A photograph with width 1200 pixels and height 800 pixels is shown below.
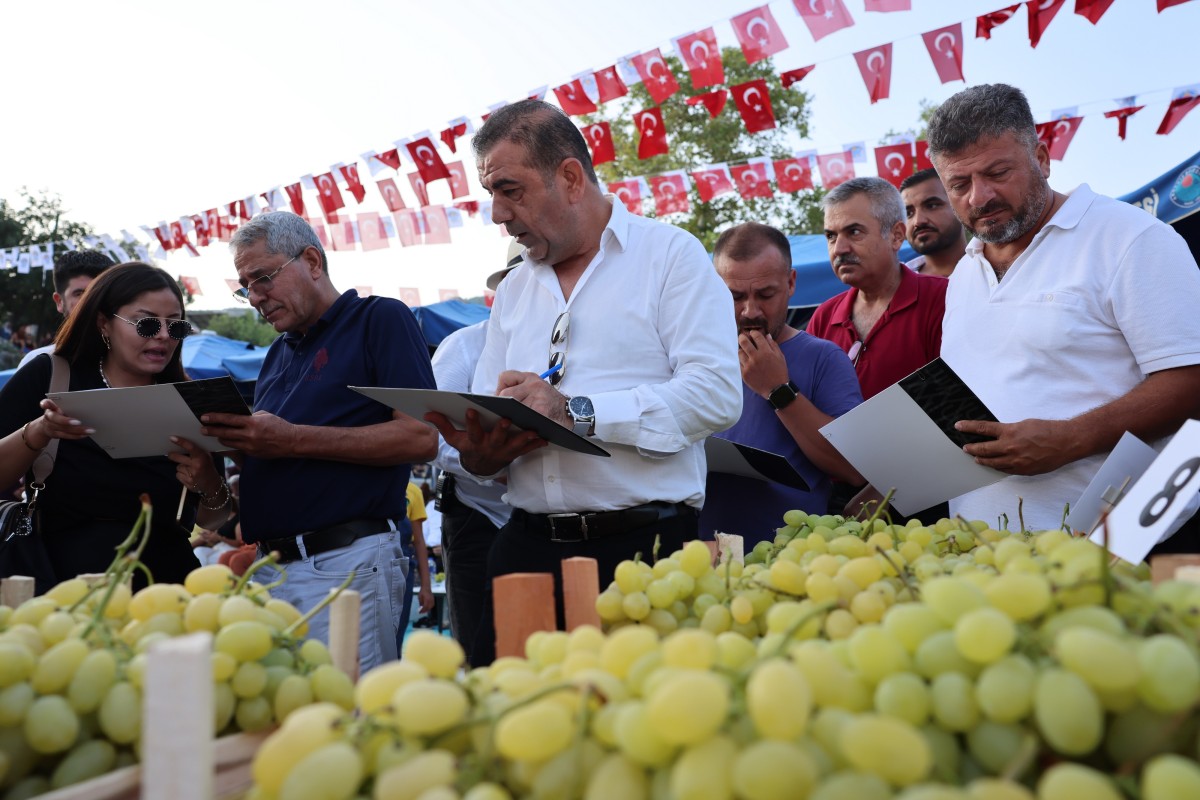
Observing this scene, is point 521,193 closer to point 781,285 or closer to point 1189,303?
point 781,285

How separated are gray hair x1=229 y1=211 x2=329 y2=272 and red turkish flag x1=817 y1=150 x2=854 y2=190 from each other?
6.08m

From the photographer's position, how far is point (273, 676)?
2.82ft

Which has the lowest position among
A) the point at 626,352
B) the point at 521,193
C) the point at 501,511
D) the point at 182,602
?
the point at 501,511

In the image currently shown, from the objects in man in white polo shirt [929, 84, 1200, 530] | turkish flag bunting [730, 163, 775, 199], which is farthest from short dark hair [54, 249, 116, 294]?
turkish flag bunting [730, 163, 775, 199]

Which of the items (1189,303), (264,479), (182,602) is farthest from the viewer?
(264,479)

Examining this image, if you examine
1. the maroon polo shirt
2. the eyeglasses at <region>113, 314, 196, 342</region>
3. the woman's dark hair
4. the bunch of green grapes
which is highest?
the woman's dark hair

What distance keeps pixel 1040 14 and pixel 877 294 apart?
343 cm

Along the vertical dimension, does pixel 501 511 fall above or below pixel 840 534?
below

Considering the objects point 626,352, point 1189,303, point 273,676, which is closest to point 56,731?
point 273,676

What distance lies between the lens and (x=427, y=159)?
7.55 metres

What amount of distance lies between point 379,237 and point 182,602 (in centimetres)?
847

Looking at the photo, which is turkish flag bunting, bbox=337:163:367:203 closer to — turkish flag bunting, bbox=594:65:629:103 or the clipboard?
turkish flag bunting, bbox=594:65:629:103

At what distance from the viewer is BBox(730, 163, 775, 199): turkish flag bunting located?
26.9ft

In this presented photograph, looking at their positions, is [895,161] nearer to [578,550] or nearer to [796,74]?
[796,74]
